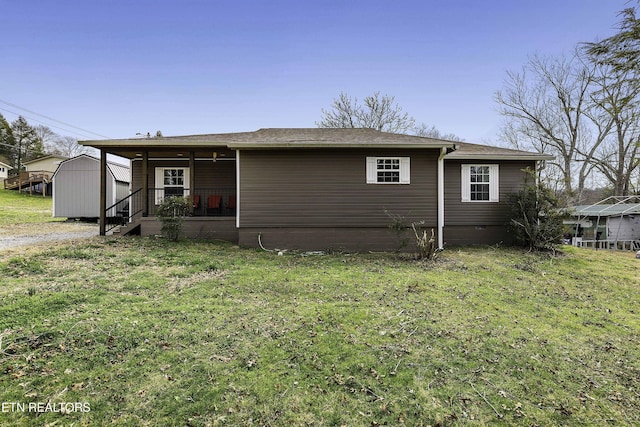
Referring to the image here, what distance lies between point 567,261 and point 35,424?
11008mm

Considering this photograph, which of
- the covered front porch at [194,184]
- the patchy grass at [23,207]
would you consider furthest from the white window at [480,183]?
the patchy grass at [23,207]

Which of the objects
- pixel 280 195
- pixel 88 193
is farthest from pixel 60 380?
pixel 88 193

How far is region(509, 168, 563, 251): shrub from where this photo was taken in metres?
9.29

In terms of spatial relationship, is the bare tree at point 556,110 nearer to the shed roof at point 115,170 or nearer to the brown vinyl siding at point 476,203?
the brown vinyl siding at point 476,203

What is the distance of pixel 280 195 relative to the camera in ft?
30.3

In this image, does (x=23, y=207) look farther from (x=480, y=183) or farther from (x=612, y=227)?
(x=612, y=227)

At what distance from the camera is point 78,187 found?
1524 cm

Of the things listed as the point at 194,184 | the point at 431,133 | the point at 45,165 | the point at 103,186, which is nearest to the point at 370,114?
the point at 431,133

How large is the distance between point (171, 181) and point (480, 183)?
37.1 feet

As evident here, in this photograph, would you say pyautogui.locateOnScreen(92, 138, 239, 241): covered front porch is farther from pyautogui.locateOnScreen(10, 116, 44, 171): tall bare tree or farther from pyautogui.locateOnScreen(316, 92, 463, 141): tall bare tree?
pyautogui.locateOnScreen(10, 116, 44, 171): tall bare tree

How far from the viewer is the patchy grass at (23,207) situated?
15766mm

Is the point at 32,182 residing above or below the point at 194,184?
above

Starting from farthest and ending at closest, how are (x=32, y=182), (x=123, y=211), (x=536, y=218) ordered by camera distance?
(x=32, y=182) < (x=123, y=211) < (x=536, y=218)

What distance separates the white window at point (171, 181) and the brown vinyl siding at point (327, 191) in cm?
364
